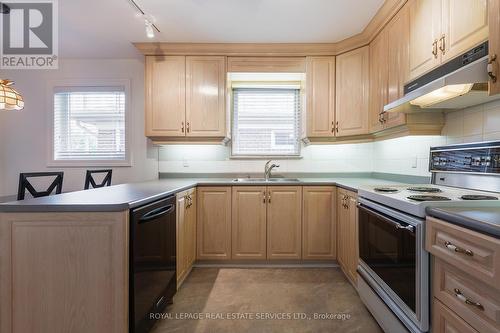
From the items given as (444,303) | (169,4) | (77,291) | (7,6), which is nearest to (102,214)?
(77,291)

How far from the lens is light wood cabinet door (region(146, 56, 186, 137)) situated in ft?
8.96

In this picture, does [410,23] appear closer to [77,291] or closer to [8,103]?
[77,291]

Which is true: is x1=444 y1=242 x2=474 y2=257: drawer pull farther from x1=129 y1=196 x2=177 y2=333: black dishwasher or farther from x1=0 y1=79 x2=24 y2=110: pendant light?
x1=0 y1=79 x2=24 y2=110: pendant light

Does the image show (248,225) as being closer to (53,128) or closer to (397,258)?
(397,258)

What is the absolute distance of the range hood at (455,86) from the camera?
1156 millimetres

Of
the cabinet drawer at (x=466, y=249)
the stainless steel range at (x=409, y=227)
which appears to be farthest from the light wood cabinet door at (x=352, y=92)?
the cabinet drawer at (x=466, y=249)

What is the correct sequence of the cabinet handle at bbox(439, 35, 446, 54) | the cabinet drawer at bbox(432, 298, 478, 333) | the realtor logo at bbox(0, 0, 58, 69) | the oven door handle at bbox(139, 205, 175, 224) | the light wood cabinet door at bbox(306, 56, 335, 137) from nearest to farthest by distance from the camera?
the cabinet drawer at bbox(432, 298, 478, 333), the oven door handle at bbox(139, 205, 175, 224), the cabinet handle at bbox(439, 35, 446, 54), the realtor logo at bbox(0, 0, 58, 69), the light wood cabinet door at bbox(306, 56, 335, 137)

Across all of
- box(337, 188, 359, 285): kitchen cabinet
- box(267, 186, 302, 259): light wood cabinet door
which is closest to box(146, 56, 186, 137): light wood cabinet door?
box(267, 186, 302, 259): light wood cabinet door

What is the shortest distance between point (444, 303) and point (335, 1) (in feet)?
7.26

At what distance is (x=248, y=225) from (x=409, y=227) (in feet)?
5.17

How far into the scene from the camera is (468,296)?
35.6 inches

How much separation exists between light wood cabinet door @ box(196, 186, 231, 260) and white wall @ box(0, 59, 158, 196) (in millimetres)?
976

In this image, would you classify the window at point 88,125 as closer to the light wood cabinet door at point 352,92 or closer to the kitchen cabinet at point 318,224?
the kitchen cabinet at point 318,224

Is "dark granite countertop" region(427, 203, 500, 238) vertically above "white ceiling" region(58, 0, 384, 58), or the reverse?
"white ceiling" region(58, 0, 384, 58)
